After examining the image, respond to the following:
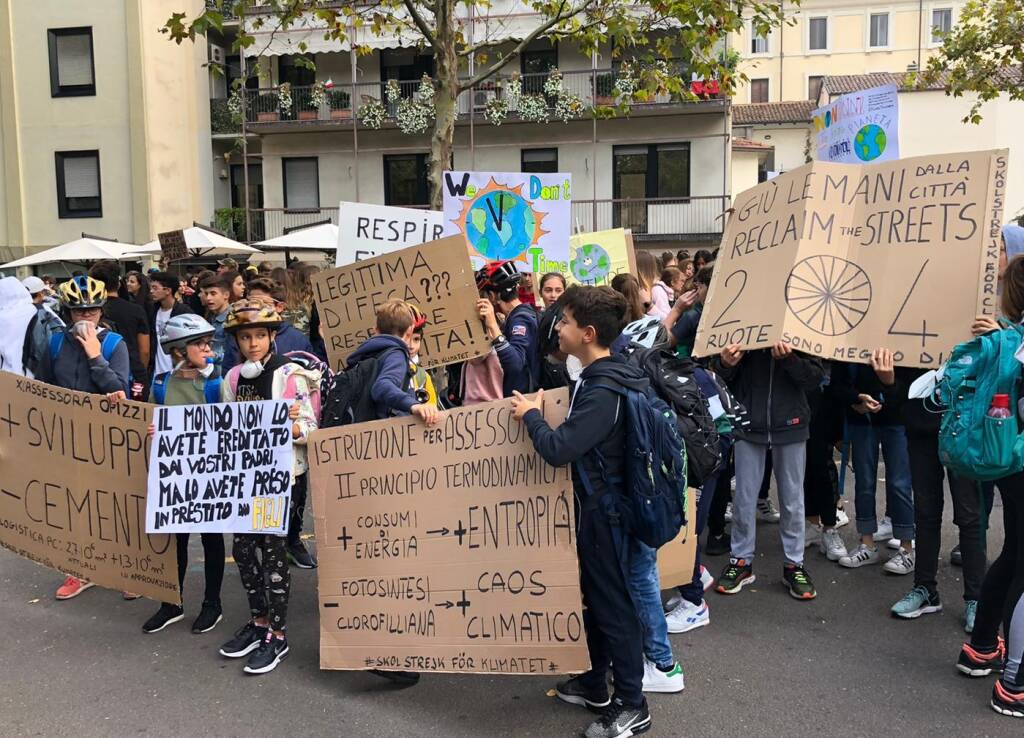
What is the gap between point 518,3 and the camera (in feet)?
87.5

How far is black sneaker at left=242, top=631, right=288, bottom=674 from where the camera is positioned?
4367mm

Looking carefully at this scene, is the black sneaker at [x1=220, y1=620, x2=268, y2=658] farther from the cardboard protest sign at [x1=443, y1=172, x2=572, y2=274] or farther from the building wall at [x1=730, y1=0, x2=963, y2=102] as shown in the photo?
the building wall at [x1=730, y1=0, x2=963, y2=102]

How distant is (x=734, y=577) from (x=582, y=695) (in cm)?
165

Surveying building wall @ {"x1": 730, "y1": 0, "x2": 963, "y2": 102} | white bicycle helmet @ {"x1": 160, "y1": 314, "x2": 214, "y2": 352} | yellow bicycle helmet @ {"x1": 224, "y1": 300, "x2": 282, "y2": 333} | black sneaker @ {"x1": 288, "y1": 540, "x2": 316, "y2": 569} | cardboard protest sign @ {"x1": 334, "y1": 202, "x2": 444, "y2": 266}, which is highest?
building wall @ {"x1": 730, "y1": 0, "x2": 963, "y2": 102}

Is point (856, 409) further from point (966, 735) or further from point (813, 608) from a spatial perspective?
point (966, 735)

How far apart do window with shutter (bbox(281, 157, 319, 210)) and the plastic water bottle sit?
87.2ft

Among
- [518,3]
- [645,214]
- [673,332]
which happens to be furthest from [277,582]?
[518,3]

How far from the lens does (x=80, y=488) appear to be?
4992 millimetres

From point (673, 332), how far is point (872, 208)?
1.43m

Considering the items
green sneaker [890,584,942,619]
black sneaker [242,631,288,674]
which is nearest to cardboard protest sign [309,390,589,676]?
black sneaker [242,631,288,674]

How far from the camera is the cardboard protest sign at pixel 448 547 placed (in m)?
3.75

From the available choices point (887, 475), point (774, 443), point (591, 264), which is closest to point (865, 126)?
point (887, 475)

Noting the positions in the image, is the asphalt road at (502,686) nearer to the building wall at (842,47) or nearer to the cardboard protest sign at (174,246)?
the cardboard protest sign at (174,246)

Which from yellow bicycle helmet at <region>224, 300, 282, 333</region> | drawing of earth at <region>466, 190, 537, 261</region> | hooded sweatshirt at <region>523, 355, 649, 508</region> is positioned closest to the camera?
hooded sweatshirt at <region>523, 355, 649, 508</region>
